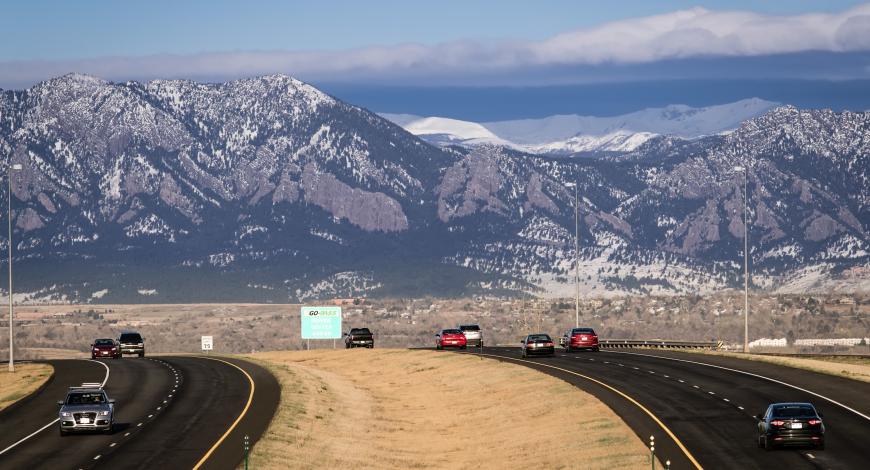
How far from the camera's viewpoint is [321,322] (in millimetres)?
154500

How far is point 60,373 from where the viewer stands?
109 metres

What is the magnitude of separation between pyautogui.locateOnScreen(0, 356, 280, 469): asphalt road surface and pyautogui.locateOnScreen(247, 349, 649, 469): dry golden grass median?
1646mm

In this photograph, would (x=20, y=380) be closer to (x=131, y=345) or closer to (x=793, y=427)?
(x=131, y=345)

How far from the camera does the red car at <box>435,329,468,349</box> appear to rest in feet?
439

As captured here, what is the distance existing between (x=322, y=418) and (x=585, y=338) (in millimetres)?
46404

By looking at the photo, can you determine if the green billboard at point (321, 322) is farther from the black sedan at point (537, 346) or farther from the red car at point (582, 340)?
the black sedan at point (537, 346)

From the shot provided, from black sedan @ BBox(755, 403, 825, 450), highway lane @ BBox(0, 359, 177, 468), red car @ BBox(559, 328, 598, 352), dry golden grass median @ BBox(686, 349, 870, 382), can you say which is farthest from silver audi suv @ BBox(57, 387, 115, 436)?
red car @ BBox(559, 328, 598, 352)

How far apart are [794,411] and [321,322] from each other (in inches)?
3869

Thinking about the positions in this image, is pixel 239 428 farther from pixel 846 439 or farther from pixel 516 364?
pixel 516 364

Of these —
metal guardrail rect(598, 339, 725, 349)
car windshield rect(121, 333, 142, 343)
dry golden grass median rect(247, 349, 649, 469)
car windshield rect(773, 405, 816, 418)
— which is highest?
car windshield rect(121, 333, 142, 343)

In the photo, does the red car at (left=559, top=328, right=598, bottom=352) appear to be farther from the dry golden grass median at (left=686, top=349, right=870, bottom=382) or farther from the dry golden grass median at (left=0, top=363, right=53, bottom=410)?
the dry golden grass median at (left=0, top=363, right=53, bottom=410)

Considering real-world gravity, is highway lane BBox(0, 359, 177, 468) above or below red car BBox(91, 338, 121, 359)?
below

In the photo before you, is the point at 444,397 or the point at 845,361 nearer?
the point at 444,397

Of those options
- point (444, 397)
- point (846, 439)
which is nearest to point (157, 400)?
point (444, 397)
